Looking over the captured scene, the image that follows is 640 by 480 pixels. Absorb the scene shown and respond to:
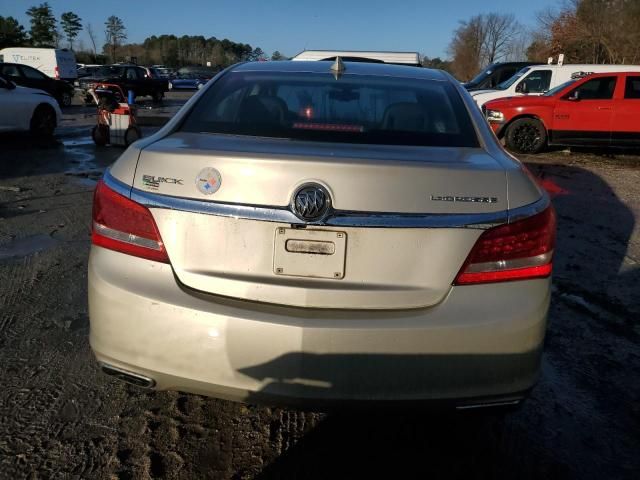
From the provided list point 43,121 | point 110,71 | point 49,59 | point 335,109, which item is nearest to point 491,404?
point 335,109

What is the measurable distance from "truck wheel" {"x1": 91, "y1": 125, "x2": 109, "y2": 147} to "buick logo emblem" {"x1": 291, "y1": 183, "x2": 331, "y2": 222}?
1005 cm

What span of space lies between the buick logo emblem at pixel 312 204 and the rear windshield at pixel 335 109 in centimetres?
43

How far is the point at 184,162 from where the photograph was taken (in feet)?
6.30

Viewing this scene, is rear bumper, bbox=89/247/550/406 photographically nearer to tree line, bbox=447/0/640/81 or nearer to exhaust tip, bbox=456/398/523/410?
exhaust tip, bbox=456/398/523/410

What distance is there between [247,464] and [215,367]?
0.60 m

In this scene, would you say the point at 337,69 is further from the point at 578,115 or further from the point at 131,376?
the point at 578,115

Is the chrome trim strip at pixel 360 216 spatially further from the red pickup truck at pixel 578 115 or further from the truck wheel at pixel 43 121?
the truck wheel at pixel 43 121

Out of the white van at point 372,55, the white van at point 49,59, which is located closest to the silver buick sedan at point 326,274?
the white van at point 372,55

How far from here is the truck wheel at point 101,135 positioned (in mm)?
10766

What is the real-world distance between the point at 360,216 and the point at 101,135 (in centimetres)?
1025

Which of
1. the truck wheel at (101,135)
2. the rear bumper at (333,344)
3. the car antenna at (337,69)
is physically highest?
the car antenna at (337,69)

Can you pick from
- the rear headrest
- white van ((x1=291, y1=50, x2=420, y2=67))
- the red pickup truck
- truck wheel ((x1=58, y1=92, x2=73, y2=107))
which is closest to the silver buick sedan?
the rear headrest

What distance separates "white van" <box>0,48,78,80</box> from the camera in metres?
26.4

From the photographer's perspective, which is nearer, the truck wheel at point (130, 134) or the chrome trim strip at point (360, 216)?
the chrome trim strip at point (360, 216)
